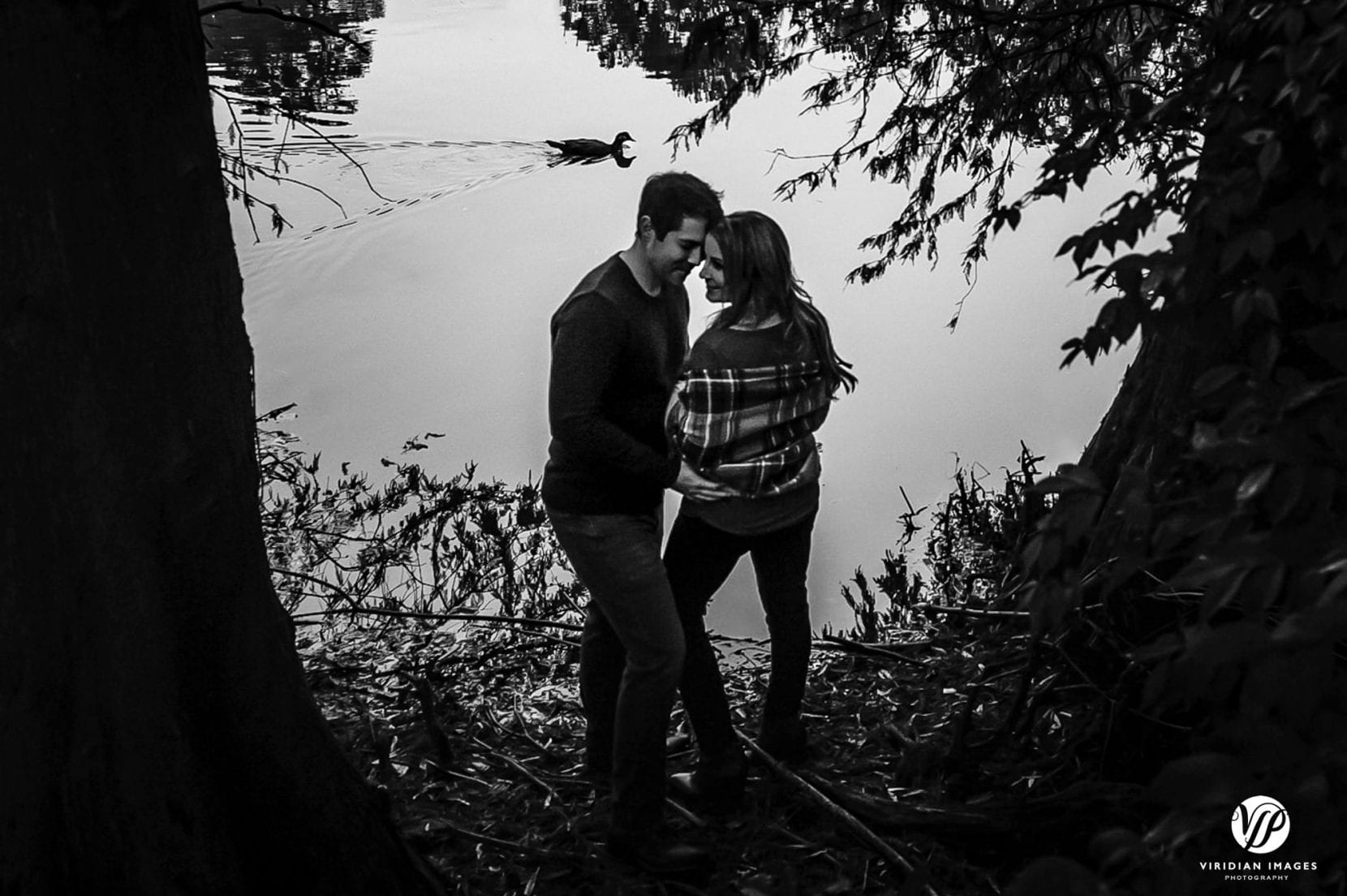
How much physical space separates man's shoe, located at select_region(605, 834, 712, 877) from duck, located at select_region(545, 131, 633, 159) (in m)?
16.2

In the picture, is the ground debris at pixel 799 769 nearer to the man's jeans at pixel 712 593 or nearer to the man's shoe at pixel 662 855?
the man's shoe at pixel 662 855

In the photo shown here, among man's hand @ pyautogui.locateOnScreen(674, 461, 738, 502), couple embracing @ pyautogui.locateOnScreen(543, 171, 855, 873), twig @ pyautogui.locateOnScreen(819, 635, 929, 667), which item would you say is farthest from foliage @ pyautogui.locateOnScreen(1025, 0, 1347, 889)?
twig @ pyautogui.locateOnScreen(819, 635, 929, 667)

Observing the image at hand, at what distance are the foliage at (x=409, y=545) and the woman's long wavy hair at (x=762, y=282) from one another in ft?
9.81

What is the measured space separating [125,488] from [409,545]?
493cm

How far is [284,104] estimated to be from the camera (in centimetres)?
540

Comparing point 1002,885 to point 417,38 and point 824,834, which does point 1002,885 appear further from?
point 417,38

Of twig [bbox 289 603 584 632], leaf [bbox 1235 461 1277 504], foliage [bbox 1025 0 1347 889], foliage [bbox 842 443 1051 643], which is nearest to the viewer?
foliage [bbox 1025 0 1347 889]

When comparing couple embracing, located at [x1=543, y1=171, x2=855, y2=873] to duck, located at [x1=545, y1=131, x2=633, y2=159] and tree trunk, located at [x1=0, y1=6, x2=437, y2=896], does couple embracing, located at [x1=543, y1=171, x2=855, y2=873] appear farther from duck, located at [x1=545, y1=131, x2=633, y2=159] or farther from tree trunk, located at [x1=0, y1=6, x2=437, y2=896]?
duck, located at [x1=545, y1=131, x2=633, y2=159]

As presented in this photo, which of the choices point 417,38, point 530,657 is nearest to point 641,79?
point 417,38

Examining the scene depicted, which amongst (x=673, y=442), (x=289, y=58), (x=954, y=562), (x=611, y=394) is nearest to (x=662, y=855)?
(x=673, y=442)

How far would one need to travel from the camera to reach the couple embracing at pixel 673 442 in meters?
3.53

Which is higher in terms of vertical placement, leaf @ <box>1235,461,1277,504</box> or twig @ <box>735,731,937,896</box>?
leaf @ <box>1235,461,1277,504</box>

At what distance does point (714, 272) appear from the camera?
12.0 ft

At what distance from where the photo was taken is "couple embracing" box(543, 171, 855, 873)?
11.6ft
